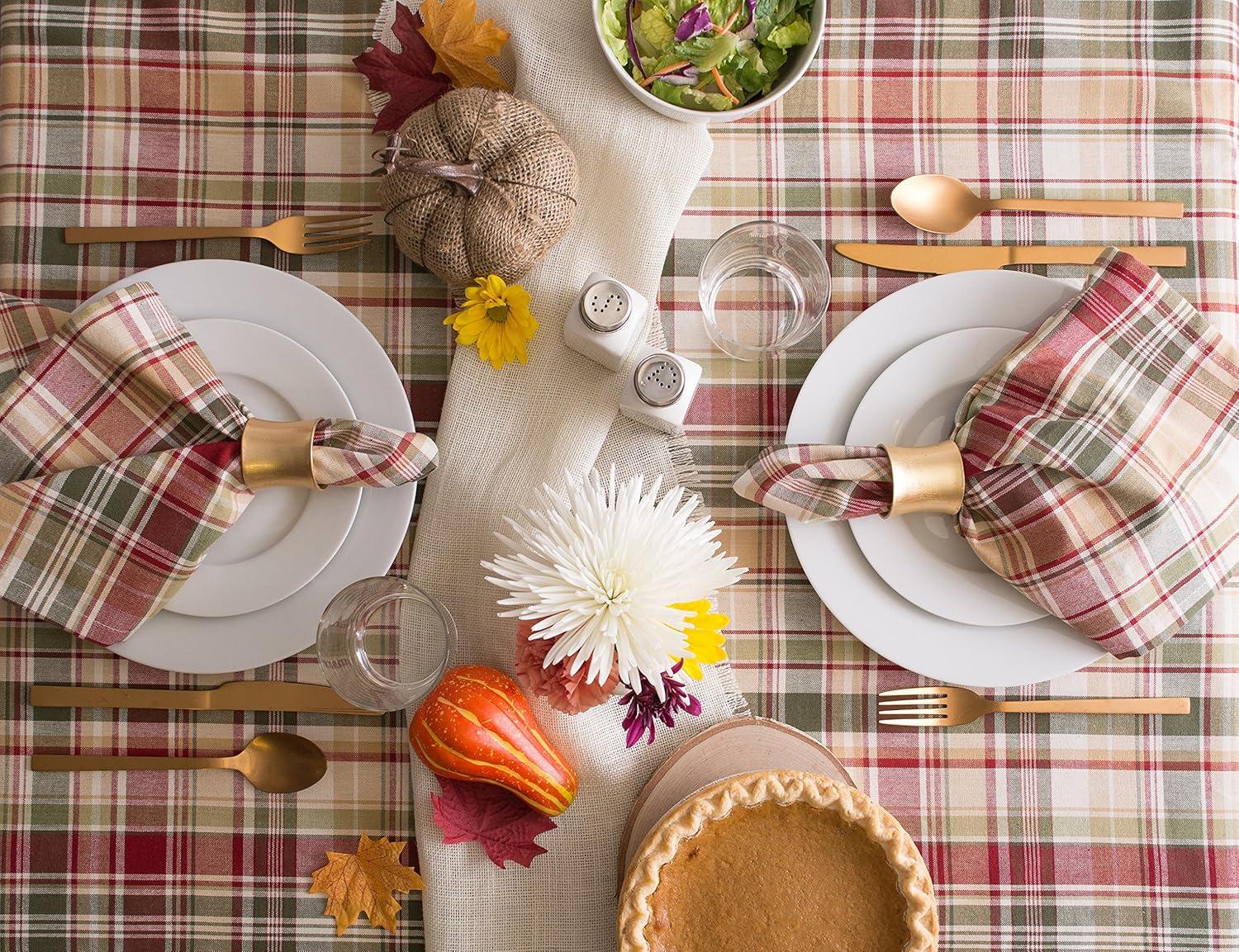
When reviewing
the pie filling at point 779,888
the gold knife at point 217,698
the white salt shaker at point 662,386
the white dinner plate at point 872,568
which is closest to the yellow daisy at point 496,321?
the white salt shaker at point 662,386

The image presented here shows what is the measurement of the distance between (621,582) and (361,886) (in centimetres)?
57

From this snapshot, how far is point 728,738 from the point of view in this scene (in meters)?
1.09

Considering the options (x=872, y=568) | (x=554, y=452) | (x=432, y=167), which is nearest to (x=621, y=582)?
(x=554, y=452)

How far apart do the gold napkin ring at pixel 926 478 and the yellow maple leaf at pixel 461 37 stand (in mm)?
668

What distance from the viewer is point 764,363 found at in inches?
45.3

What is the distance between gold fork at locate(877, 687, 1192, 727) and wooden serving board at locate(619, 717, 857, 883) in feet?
0.37

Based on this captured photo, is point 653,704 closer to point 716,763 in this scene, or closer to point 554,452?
point 716,763

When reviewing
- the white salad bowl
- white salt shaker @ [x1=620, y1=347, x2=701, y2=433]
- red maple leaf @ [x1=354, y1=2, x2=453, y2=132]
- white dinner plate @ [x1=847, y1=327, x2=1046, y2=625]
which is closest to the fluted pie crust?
white dinner plate @ [x1=847, y1=327, x2=1046, y2=625]

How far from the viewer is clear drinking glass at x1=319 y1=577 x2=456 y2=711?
3.38ft

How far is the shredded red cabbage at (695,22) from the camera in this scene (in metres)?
1.00

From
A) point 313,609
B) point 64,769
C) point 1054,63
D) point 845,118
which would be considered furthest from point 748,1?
point 64,769

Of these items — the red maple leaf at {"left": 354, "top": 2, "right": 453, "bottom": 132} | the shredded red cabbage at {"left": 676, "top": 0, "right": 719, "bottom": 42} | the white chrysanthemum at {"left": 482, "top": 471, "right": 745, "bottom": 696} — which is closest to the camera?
the white chrysanthemum at {"left": 482, "top": 471, "right": 745, "bottom": 696}

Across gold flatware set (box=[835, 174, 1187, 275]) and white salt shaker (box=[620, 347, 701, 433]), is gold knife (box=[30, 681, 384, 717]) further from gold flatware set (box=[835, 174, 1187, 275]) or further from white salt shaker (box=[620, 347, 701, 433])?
gold flatware set (box=[835, 174, 1187, 275])

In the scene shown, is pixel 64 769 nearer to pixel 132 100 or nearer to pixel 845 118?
pixel 132 100
